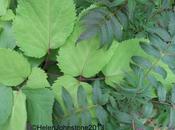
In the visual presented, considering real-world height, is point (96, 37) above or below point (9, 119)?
above

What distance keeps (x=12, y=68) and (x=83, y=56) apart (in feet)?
0.49

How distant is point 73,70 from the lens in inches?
27.2

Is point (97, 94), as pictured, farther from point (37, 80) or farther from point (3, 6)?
point (3, 6)

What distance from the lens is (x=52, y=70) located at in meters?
0.73

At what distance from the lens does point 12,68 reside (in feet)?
2.18

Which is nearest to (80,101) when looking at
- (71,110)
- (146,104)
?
(71,110)

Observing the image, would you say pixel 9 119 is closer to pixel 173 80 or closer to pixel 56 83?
pixel 56 83

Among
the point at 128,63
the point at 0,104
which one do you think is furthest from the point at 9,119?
the point at 128,63

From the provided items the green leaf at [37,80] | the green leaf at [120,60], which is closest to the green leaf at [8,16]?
the green leaf at [37,80]

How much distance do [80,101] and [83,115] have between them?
28 mm

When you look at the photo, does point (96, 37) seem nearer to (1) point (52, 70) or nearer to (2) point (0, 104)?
(1) point (52, 70)

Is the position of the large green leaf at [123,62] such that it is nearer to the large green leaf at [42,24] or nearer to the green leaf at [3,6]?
the large green leaf at [42,24]

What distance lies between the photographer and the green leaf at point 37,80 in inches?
26.0

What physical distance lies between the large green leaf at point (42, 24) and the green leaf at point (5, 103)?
0.09 meters
